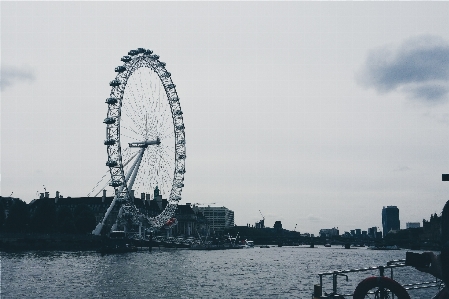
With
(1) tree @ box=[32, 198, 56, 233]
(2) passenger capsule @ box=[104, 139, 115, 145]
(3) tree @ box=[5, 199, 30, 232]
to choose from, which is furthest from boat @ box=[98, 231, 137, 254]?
(2) passenger capsule @ box=[104, 139, 115, 145]

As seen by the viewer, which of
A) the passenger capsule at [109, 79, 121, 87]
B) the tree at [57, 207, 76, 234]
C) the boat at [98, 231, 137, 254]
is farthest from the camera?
the tree at [57, 207, 76, 234]

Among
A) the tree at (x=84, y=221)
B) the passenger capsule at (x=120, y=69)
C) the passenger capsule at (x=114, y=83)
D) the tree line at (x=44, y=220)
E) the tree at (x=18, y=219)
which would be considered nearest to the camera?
the passenger capsule at (x=114, y=83)

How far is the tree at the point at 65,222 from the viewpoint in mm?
121500

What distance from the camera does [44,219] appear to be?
12088 centimetres

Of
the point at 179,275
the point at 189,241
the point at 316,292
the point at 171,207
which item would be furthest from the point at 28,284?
the point at 189,241

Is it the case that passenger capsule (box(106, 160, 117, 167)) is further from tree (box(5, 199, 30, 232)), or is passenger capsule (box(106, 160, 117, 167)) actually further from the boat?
tree (box(5, 199, 30, 232))

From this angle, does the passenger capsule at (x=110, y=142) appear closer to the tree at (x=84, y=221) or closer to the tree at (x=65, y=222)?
the tree at (x=65, y=222)

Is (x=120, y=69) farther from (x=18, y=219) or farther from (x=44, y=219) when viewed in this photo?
(x=44, y=219)

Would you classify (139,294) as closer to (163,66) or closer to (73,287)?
(73,287)

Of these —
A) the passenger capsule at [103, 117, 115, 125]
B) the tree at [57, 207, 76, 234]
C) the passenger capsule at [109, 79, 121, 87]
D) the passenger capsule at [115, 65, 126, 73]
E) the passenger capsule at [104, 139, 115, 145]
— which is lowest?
the tree at [57, 207, 76, 234]

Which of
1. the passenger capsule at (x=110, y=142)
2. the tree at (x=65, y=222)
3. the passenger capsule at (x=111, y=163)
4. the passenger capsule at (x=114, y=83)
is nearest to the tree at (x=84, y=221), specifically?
the tree at (x=65, y=222)

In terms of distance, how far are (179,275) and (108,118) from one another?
147 ft

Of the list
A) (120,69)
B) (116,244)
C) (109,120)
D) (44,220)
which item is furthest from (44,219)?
(120,69)

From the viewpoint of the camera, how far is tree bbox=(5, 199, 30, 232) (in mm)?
113750
